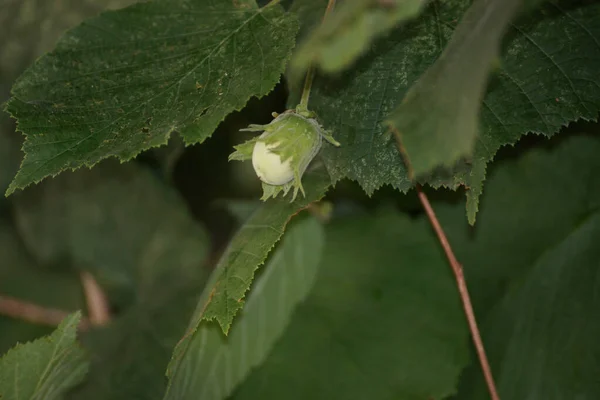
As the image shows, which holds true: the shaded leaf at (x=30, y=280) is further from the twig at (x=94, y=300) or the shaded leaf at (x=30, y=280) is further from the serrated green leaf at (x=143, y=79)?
the serrated green leaf at (x=143, y=79)

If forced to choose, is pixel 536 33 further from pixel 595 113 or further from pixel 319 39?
pixel 319 39

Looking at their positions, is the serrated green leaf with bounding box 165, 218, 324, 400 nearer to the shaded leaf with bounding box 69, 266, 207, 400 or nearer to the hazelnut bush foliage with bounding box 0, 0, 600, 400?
the hazelnut bush foliage with bounding box 0, 0, 600, 400

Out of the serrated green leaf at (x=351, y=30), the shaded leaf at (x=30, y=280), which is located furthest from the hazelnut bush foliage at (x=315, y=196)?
the shaded leaf at (x=30, y=280)

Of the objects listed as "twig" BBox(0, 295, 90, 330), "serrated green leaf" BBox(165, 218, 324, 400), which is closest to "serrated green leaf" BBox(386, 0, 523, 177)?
"serrated green leaf" BBox(165, 218, 324, 400)

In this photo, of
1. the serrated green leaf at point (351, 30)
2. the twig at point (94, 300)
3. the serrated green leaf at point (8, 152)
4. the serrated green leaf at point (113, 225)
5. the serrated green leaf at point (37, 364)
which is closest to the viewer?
the serrated green leaf at point (351, 30)

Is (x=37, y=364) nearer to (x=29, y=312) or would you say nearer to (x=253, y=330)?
(x=253, y=330)

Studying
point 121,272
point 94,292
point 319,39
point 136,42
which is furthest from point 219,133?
point 319,39
